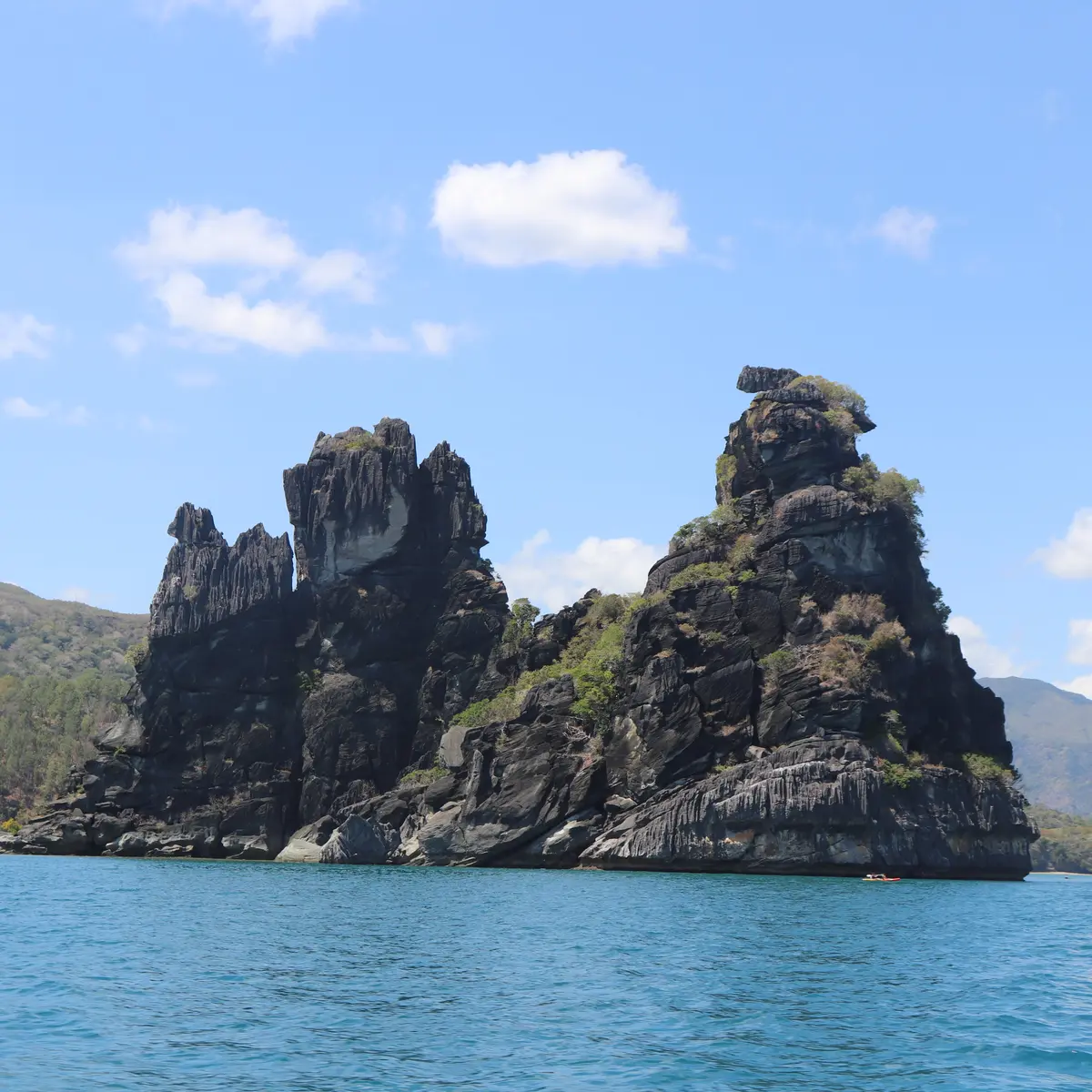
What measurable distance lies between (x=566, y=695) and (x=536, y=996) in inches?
2891

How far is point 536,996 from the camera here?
33594 millimetres

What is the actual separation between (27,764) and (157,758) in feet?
155

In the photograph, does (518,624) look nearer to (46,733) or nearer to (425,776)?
(425,776)

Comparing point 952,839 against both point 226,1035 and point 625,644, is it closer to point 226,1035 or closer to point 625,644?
point 625,644

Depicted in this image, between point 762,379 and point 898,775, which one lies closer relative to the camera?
point 898,775

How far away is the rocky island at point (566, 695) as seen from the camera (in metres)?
94.5

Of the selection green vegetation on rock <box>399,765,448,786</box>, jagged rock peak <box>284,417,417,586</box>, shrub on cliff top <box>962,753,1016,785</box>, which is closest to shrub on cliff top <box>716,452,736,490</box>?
jagged rock peak <box>284,417,417,586</box>

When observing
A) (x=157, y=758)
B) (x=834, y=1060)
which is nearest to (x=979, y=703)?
(x=157, y=758)

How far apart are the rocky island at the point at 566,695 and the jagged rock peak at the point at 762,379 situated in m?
0.21

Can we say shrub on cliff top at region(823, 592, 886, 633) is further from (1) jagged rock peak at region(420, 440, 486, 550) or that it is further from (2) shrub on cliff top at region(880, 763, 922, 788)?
(1) jagged rock peak at region(420, 440, 486, 550)

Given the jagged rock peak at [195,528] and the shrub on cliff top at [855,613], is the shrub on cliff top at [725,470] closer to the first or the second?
the shrub on cliff top at [855,613]

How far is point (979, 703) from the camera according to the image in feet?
357

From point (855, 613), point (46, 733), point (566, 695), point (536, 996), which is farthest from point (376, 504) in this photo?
point (536, 996)

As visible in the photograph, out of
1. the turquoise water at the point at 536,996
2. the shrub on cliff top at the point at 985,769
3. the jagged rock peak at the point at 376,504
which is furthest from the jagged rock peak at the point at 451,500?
the turquoise water at the point at 536,996
